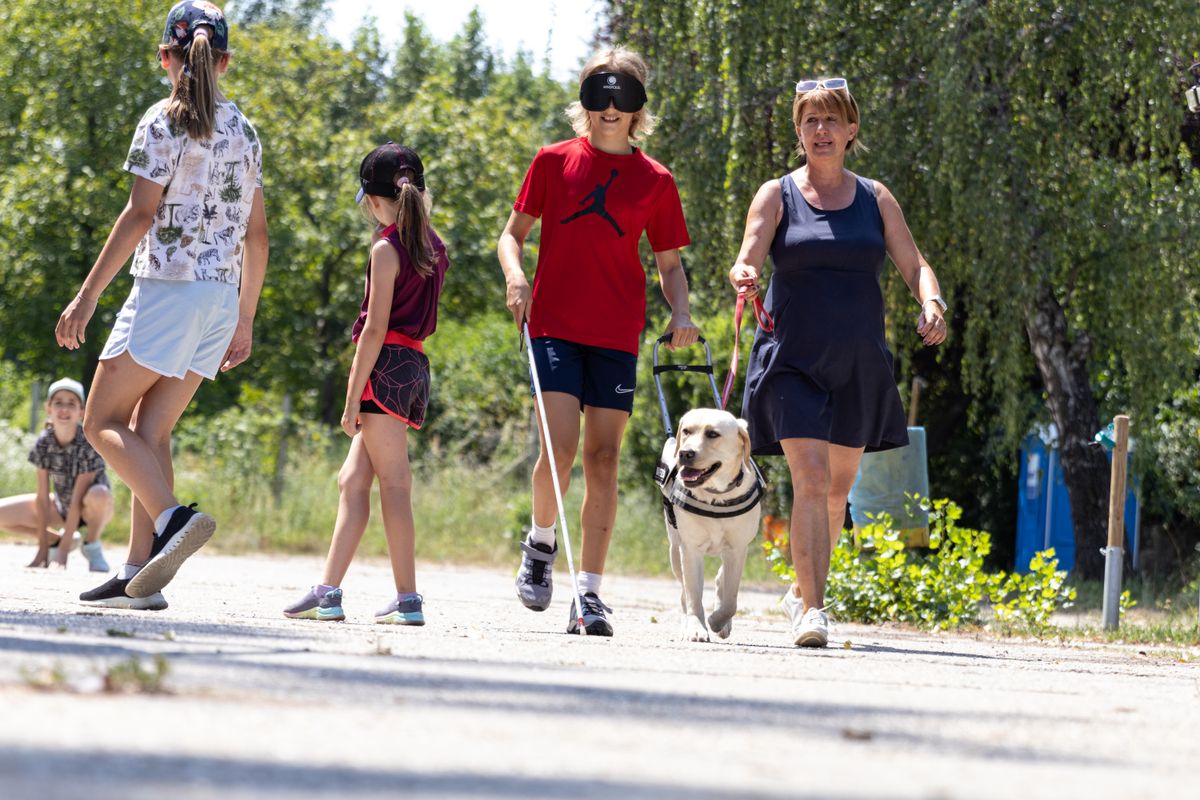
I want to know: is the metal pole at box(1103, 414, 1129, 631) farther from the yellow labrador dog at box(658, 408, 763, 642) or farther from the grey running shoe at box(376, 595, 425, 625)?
the grey running shoe at box(376, 595, 425, 625)

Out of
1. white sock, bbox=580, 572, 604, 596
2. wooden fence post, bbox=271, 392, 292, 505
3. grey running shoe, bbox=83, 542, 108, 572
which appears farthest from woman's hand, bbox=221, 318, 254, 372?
wooden fence post, bbox=271, 392, 292, 505

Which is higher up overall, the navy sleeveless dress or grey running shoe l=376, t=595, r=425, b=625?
the navy sleeveless dress

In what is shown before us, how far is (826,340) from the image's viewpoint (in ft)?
24.4

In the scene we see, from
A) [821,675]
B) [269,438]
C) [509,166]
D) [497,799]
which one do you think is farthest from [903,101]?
[509,166]

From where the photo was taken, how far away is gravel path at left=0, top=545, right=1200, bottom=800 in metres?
3.05

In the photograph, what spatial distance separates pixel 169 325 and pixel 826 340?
2.76m

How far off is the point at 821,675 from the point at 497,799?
9.73 ft

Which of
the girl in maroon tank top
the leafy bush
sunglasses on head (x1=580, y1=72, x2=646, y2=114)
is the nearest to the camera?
the girl in maroon tank top

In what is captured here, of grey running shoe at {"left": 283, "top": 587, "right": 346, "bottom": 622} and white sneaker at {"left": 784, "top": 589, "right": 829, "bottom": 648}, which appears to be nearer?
white sneaker at {"left": 784, "top": 589, "right": 829, "bottom": 648}

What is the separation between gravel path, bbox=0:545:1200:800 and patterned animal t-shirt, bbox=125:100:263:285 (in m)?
1.45

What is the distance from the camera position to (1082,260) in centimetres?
1354

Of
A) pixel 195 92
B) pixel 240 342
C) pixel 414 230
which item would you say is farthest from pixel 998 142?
pixel 195 92

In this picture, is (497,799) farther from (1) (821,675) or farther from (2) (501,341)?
(2) (501,341)

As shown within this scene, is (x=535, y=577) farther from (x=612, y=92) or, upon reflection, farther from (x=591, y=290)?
(x=612, y=92)
